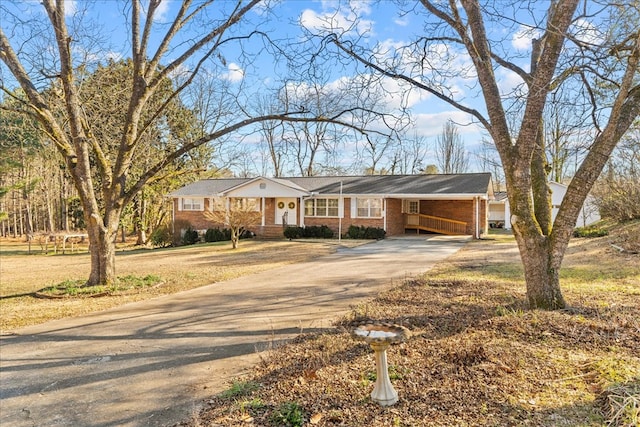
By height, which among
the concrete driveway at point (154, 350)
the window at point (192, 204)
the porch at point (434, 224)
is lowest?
the concrete driveway at point (154, 350)

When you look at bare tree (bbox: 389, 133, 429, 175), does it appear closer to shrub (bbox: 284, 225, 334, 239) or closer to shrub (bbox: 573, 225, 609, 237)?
shrub (bbox: 284, 225, 334, 239)

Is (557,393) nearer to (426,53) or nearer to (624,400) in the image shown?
(624,400)

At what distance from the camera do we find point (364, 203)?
931 inches

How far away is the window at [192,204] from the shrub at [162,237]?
2.01 meters

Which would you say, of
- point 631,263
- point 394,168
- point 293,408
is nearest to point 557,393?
point 293,408

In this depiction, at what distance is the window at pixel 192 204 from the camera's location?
27406 millimetres

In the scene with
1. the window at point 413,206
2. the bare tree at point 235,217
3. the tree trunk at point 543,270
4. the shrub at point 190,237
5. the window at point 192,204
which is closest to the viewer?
the tree trunk at point 543,270

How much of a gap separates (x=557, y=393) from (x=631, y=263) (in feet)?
30.5

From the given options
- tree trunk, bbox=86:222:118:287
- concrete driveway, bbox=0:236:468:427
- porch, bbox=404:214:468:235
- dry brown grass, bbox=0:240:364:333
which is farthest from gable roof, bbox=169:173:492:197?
tree trunk, bbox=86:222:118:287

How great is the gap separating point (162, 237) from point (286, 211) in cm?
861

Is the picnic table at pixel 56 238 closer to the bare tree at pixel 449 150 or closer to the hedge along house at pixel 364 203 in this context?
the hedge along house at pixel 364 203

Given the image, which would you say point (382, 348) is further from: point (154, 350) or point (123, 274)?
point (123, 274)

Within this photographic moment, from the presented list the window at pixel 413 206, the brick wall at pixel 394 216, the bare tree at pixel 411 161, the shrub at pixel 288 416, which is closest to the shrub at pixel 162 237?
the brick wall at pixel 394 216

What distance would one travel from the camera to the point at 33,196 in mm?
34344
